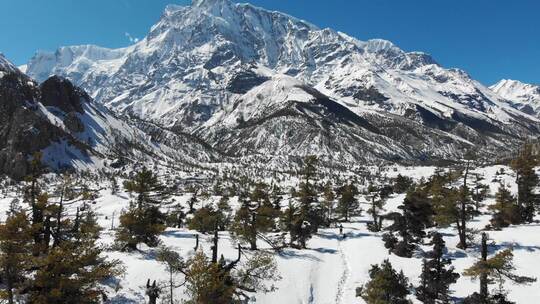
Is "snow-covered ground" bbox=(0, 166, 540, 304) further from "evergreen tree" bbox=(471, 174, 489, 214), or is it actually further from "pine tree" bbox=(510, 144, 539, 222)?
"evergreen tree" bbox=(471, 174, 489, 214)

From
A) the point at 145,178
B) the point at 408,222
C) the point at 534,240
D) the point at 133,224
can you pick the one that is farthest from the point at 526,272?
the point at 145,178

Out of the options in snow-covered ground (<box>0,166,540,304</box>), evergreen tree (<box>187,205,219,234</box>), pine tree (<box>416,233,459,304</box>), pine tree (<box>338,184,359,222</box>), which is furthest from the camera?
pine tree (<box>338,184,359,222</box>)

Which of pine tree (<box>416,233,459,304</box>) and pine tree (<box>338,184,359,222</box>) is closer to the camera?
pine tree (<box>416,233,459,304</box>)

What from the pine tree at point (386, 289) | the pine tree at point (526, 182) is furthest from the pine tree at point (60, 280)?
the pine tree at point (526, 182)

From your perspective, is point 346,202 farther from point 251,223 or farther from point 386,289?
point 386,289

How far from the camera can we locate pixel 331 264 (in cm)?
6197

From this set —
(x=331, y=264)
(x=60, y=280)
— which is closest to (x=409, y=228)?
(x=331, y=264)

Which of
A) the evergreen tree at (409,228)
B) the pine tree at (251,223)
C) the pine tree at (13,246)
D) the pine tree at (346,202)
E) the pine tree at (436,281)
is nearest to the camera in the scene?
the pine tree at (13,246)

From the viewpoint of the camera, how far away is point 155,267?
48.0 meters

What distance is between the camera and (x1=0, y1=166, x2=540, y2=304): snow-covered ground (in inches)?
1773

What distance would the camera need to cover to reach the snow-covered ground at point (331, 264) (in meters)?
45.0

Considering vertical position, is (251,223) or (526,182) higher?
(526,182)

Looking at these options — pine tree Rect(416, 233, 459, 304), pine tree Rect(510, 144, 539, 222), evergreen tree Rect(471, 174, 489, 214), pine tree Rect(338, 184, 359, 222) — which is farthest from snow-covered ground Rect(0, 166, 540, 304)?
pine tree Rect(338, 184, 359, 222)

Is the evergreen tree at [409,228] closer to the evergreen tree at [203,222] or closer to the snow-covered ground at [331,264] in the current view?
the snow-covered ground at [331,264]
